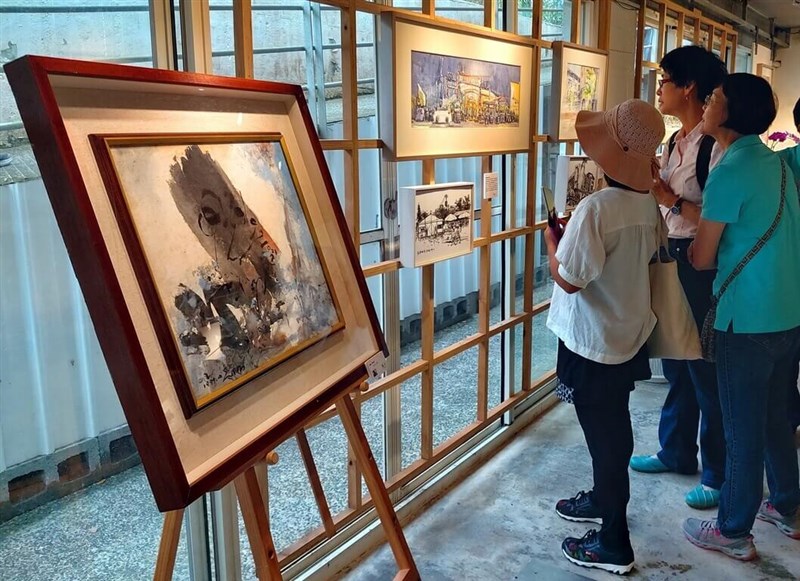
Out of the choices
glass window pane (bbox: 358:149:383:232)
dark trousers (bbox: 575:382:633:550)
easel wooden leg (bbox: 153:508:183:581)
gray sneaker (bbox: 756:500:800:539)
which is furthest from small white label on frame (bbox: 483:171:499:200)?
easel wooden leg (bbox: 153:508:183:581)

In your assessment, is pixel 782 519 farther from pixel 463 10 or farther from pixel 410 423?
pixel 463 10

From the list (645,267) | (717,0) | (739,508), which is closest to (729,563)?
(739,508)

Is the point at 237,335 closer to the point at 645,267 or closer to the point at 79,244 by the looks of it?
the point at 79,244

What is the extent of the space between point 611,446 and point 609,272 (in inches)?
20.6

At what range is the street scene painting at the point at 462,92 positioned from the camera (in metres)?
2.10

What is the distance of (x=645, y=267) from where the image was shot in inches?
76.5

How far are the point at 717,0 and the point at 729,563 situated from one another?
13.4 ft

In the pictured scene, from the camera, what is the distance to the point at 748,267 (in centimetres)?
201

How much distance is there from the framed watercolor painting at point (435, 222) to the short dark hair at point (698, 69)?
82 cm

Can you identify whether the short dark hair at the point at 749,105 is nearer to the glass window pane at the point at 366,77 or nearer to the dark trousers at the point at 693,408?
the dark trousers at the point at 693,408

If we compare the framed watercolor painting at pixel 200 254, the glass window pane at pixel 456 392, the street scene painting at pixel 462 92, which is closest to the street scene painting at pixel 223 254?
the framed watercolor painting at pixel 200 254

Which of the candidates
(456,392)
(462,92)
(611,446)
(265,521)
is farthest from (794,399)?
(265,521)

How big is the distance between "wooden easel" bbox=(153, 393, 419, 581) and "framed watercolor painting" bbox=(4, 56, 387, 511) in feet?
0.38

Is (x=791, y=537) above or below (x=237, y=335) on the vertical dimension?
below
